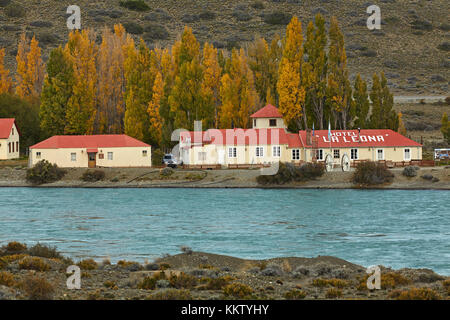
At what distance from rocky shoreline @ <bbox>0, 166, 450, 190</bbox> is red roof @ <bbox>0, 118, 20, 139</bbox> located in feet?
12.1

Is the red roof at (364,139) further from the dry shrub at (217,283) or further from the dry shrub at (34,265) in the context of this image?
the dry shrub at (217,283)

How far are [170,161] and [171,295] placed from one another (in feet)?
182

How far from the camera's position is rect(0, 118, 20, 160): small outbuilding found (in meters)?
82.8

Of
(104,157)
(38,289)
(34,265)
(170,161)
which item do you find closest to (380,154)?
(170,161)

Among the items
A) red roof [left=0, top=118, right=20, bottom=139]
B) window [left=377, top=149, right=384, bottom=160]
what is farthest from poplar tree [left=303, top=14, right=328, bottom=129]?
red roof [left=0, top=118, right=20, bottom=139]

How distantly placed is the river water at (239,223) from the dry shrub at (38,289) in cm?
1316

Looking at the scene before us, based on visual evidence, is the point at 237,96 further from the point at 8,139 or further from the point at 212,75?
the point at 8,139

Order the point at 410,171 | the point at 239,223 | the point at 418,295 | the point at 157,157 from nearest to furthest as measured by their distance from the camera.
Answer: the point at 418,295, the point at 239,223, the point at 410,171, the point at 157,157

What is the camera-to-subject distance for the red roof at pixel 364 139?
7700cm

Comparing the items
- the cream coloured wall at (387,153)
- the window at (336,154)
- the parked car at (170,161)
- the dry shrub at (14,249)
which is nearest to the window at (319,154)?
the cream coloured wall at (387,153)

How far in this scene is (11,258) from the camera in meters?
32.0

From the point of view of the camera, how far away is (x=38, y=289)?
24.5 metres
